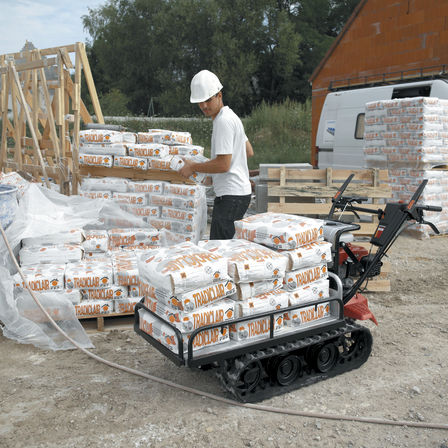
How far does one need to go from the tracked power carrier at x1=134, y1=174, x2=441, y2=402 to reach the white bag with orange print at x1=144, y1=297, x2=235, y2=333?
71 mm

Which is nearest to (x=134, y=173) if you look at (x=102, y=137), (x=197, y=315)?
(x=102, y=137)

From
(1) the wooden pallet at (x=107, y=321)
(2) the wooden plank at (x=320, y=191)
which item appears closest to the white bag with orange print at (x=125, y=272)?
(1) the wooden pallet at (x=107, y=321)

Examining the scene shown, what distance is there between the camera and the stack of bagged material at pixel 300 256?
12.8 ft

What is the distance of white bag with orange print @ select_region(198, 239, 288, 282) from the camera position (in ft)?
11.8

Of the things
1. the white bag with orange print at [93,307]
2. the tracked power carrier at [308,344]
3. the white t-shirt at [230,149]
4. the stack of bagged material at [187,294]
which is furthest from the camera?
the white bag with orange print at [93,307]

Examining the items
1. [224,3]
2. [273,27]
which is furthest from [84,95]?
[273,27]

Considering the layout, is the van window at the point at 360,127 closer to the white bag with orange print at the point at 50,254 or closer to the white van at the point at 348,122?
the white van at the point at 348,122

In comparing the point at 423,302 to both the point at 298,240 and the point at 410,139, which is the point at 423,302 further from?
the point at 410,139

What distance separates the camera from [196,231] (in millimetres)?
6609

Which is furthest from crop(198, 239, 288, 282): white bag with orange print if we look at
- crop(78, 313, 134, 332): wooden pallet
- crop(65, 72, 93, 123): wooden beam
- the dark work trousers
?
crop(65, 72, 93, 123): wooden beam

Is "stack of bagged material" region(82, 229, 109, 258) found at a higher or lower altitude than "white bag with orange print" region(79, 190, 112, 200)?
lower

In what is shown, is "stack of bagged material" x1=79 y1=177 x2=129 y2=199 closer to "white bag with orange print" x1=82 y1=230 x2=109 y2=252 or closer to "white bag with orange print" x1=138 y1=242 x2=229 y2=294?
"white bag with orange print" x1=82 y1=230 x2=109 y2=252

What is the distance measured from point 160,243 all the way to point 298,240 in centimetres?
270

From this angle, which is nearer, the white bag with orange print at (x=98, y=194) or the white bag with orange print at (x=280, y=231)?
the white bag with orange print at (x=280, y=231)
